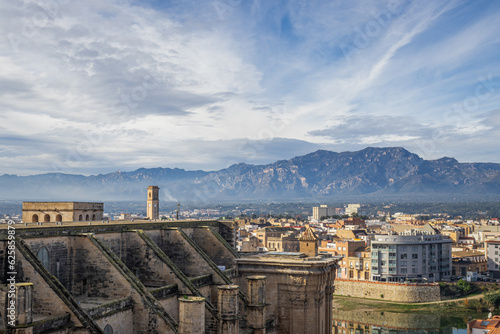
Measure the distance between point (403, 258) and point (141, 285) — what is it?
70.2 m

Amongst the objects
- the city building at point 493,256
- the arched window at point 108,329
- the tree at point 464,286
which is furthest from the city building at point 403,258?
the arched window at point 108,329

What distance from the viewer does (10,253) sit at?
704 inches

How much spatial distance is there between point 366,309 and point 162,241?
49319 millimetres

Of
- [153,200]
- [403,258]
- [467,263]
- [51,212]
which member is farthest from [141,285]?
[467,263]

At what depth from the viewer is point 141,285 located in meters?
21.3

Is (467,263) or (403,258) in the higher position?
(403,258)

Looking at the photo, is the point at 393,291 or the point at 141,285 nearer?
the point at 141,285

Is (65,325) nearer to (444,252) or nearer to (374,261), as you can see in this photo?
(374,261)

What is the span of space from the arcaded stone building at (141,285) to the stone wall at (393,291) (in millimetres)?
45332

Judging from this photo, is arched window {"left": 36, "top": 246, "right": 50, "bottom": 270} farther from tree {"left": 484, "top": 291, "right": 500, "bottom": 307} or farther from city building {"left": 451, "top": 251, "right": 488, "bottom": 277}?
city building {"left": 451, "top": 251, "right": 488, "bottom": 277}

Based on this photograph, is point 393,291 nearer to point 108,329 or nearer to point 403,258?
point 403,258

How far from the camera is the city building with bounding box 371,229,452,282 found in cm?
8331

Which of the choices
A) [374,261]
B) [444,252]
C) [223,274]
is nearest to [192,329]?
[223,274]

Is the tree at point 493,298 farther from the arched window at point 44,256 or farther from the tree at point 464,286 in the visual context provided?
the arched window at point 44,256
